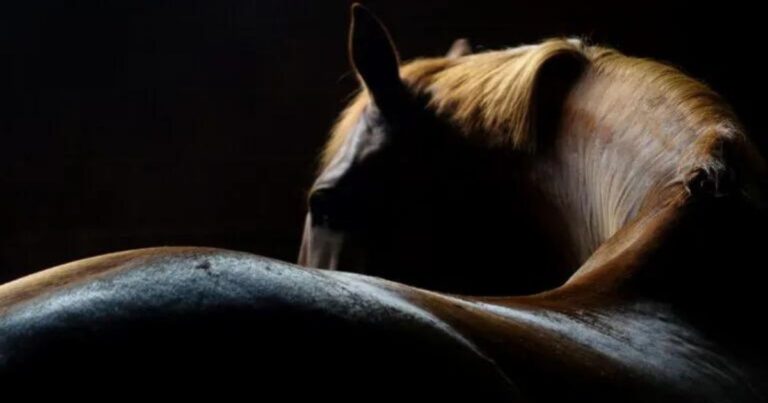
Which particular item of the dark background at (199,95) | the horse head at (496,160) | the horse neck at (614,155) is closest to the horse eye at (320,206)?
the horse head at (496,160)

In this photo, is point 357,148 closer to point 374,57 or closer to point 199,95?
point 374,57

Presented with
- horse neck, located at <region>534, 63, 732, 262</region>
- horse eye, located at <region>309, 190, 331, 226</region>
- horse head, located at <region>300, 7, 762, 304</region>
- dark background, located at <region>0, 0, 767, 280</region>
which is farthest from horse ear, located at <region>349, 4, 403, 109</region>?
dark background, located at <region>0, 0, 767, 280</region>

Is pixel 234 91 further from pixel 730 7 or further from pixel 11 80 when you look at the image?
pixel 730 7

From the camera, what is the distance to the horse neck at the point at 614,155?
1089mm

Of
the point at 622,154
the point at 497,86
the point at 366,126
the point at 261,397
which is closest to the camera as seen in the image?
the point at 261,397

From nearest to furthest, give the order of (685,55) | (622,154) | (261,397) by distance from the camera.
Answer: (261,397) < (622,154) < (685,55)

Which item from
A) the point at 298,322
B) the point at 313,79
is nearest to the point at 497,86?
the point at 298,322

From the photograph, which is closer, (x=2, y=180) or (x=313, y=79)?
(x=2, y=180)

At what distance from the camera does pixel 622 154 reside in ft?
3.96

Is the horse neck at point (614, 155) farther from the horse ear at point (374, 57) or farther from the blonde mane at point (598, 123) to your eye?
the horse ear at point (374, 57)

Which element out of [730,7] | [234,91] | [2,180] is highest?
Result: [730,7]

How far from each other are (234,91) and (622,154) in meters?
1.66

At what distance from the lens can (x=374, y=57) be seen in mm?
1510

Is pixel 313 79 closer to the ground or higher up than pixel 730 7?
closer to the ground
